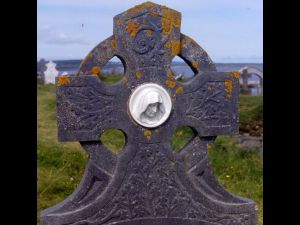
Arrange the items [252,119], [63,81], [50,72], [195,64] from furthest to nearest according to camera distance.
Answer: [50,72] → [252,119] → [195,64] → [63,81]

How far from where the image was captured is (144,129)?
3.69 meters

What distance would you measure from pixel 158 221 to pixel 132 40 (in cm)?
124

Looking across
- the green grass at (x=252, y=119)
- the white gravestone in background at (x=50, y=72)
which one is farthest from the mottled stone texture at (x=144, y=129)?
the white gravestone in background at (x=50, y=72)

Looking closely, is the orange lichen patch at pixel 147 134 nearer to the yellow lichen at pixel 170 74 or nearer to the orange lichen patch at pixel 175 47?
the yellow lichen at pixel 170 74

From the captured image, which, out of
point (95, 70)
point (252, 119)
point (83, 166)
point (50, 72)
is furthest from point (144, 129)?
point (50, 72)

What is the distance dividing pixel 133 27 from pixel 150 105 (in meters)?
0.52

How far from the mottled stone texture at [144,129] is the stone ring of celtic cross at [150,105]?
0.04 metres

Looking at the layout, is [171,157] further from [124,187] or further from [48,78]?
[48,78]

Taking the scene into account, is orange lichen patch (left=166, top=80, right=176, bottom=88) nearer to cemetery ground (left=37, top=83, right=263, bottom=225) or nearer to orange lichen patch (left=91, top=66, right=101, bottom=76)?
orange lichen patch (left=91, top=66, right=101, bottom=76)

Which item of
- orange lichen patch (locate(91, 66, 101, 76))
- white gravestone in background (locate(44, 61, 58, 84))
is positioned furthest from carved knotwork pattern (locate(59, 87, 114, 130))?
white gravestone in background (locate(44, 61, 58, 84))

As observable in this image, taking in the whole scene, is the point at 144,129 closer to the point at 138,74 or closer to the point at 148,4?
the point at 138,74

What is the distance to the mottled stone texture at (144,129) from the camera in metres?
3.61

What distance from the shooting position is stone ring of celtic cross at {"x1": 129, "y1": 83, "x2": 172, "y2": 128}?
3.60 metres

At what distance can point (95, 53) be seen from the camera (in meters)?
3.56
